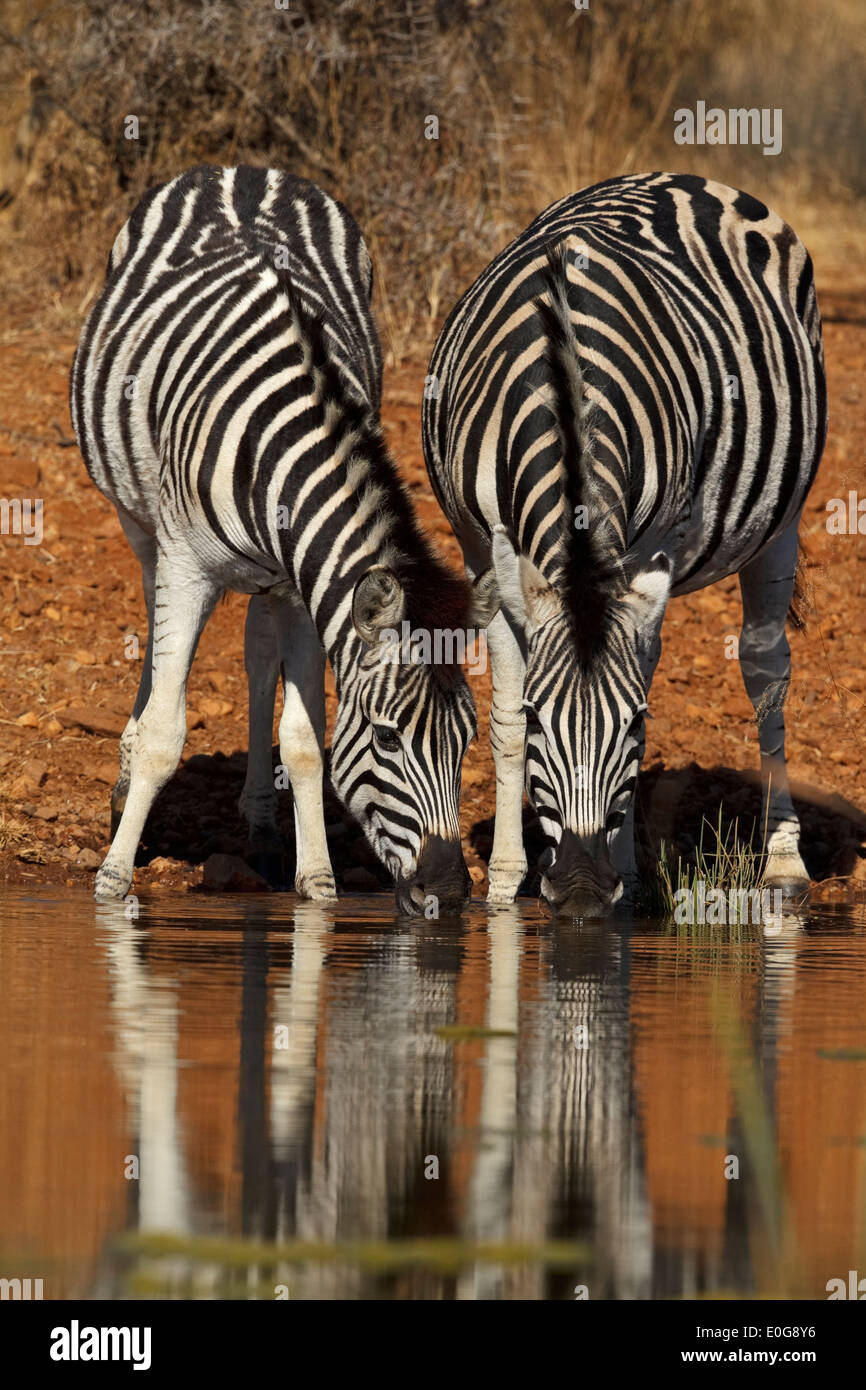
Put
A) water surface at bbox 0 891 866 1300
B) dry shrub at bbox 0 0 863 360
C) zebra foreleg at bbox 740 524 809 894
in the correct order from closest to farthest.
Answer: water surface at bbox 0 891 866 1300 < zebra foreleg at bbox 740 524 809 894 < dry shrub at bbox 0 0 863 360

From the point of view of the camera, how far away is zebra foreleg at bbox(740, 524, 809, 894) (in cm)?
856

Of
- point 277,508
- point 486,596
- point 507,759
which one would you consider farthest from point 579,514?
point 507,759

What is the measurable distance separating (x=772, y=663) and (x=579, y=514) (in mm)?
2469

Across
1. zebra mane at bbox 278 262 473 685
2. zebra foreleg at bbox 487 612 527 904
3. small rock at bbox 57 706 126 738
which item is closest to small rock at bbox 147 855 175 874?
small rock at bbox 57 706 126 738

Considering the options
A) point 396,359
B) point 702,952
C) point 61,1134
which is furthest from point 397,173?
point 61,1134

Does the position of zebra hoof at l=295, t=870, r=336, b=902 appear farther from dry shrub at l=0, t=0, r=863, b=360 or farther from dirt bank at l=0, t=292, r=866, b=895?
dry shrub at l=0, t=0, r=863, b=360

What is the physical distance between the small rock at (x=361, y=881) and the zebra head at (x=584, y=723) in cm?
175

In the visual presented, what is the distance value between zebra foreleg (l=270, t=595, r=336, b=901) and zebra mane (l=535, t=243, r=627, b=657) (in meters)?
1.48

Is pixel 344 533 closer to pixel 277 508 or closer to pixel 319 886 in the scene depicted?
pixel 277 508

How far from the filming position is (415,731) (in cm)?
662

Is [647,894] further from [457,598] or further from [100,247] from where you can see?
[100,247]

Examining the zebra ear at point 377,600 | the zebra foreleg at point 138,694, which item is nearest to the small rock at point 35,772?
the zebra foreleg at point 138,694

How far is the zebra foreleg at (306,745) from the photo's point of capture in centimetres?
778

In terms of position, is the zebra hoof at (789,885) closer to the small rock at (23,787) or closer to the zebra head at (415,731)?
the zebra head at (415,731)
